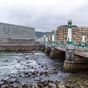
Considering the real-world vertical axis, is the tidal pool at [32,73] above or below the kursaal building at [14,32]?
below

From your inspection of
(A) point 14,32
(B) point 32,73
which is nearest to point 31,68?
(B) point 32,73

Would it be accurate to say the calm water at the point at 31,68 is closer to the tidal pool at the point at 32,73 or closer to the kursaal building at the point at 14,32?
the tidal pool at the point at 32,73

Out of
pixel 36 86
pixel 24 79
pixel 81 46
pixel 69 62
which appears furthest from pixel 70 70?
pixel 36 86

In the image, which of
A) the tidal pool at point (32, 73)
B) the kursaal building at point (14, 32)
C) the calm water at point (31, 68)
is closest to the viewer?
the tidal pool at point (32, 73)

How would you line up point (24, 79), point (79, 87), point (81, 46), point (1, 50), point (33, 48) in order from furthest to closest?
point (33, 48) < point (1, 50) < point (81, 46) < point (24, 79) < point (79, 87)

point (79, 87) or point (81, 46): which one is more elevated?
point (81, 46)

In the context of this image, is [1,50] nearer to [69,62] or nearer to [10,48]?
[10,48]

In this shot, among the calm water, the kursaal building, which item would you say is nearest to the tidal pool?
the calm water

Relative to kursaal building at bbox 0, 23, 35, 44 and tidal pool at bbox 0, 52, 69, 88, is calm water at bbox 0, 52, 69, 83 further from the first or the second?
kursaal building at bbox 0, 23, 35, 44

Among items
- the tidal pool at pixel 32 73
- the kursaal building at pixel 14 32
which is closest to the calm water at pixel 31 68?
the tidal pool at pixel 32 73

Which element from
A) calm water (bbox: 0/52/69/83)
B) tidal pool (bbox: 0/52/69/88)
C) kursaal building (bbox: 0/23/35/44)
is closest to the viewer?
tidal pool (bbox: 0/52/69/88)

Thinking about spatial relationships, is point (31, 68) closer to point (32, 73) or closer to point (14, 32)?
point (32, 73)

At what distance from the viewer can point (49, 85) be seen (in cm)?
2395

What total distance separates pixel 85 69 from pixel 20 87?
468 inches
